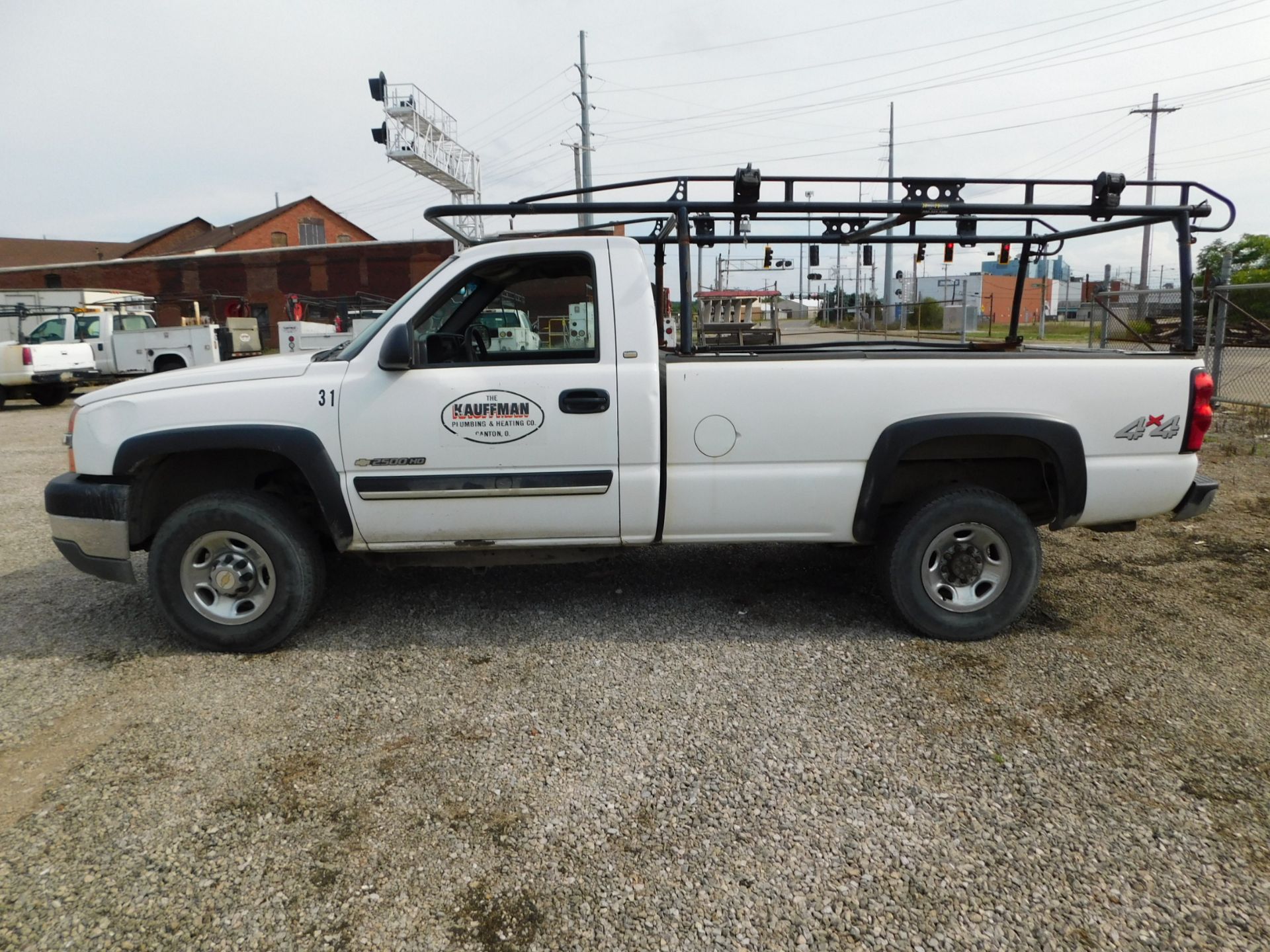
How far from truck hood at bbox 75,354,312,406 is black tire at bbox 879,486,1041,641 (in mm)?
3044

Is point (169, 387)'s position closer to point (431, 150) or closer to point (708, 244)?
point (708, 244)

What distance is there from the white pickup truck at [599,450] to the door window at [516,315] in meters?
0.02

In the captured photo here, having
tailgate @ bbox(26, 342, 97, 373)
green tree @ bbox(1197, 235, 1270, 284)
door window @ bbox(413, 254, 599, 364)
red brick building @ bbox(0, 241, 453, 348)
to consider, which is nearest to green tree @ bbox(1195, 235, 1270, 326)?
green tree @ bbox(1197, 235, 1270, 284)

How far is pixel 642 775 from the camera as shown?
2998 millimetres

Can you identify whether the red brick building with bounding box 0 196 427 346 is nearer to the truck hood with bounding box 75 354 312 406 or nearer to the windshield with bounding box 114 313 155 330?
the windshield with bounding box 114 313 155 330

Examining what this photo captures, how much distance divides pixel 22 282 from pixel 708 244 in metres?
52.0

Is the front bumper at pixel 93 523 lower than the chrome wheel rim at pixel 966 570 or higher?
higher

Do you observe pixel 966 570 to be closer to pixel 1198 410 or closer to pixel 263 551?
pixel 1198 410

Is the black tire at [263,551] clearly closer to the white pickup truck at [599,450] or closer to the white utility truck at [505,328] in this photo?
the white pickup truck at [599,450]

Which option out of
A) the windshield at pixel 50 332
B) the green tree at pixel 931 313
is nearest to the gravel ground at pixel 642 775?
the green tree at pixel 931 313

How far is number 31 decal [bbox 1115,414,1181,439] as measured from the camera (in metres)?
3.98

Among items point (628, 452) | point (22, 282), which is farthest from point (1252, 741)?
point (22, 282)

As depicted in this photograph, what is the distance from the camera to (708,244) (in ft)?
16.2

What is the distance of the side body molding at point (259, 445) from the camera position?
386cm
